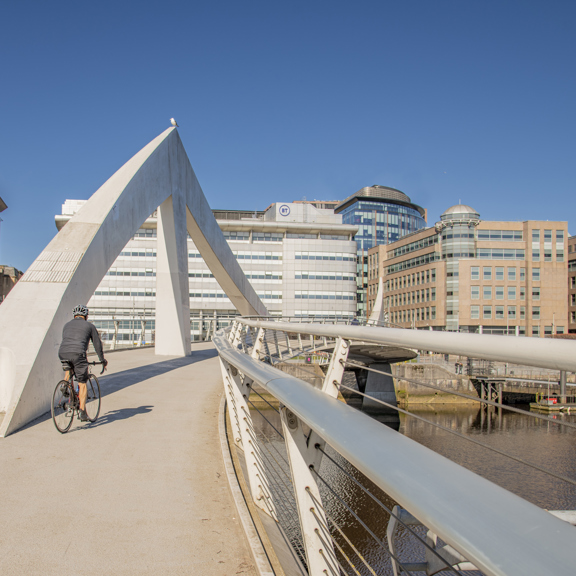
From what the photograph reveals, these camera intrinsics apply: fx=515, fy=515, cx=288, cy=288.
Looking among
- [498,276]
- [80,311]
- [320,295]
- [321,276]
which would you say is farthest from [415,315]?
[80,311]

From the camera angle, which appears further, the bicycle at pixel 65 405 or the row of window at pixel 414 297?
the row of window at pixel 414 297

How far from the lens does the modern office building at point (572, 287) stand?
72.9 m

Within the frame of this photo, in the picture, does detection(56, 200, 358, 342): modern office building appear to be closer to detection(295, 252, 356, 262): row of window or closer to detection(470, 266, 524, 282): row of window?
detection(295, 252, 356, 262): row of window

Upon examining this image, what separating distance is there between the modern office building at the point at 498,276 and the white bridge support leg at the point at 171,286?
5395 centimetres

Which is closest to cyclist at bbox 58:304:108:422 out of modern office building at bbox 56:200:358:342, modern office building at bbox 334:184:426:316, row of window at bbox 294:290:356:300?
modern office building at bbox 56:200:358:342

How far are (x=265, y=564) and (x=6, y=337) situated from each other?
219 inches

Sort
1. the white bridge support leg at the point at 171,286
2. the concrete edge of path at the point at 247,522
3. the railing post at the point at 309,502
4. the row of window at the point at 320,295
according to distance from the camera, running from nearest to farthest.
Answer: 1. the railing post at the point at 309,502
2. the concrete edge of path at the point at 247,522
3. the white bridge support leg at the point at 171,286
4. the row of window at the point at 320,295

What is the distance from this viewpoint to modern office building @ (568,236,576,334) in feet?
239

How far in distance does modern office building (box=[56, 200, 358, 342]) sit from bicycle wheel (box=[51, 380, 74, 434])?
2188 inches

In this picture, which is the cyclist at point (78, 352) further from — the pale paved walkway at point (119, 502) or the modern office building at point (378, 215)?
the modern office building at point (378, 215)

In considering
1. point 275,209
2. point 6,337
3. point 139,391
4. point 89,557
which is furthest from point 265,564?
point 275,209

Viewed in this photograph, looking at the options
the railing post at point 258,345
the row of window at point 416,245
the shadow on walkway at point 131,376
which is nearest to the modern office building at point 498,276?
the row of window at point 416,245

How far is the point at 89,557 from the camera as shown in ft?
9.78

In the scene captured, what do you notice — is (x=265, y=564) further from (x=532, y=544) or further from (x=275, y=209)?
(x=275, y=209)
